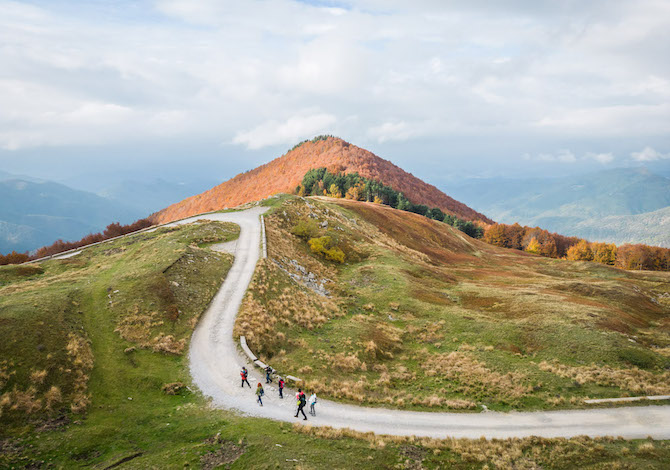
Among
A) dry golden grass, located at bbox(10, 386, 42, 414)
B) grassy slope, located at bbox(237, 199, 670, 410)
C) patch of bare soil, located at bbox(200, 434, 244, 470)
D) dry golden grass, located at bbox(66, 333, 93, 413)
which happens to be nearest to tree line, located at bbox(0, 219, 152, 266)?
grassy slope, located at bbox(237, 199, 670, 410)

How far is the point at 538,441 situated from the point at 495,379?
21.8ft

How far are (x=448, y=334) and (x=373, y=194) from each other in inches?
4545

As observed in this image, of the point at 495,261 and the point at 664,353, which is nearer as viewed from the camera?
the point at 664,353

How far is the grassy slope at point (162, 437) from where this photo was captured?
16297 mm

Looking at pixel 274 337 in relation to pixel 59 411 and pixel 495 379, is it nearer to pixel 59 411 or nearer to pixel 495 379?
pixel 59 411

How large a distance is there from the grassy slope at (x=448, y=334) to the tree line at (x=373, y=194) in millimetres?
88760

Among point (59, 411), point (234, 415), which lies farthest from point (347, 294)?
point (59, 411)

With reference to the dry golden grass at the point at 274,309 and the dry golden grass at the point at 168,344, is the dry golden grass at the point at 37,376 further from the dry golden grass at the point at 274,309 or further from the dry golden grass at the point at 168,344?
the dry golden grass at the point at 274,309

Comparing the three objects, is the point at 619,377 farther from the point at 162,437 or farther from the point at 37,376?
the point at 37,376

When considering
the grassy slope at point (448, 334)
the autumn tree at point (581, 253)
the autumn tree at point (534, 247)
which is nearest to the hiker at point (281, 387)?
the grassy slope at point (448, 334)

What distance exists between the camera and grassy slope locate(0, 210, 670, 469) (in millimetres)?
16297

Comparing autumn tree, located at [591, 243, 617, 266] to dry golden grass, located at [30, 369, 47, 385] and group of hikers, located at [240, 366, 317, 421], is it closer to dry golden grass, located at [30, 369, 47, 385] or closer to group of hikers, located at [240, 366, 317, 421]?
group of hikers, located at [240, 366, 317, 421]

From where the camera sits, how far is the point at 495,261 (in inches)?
3428

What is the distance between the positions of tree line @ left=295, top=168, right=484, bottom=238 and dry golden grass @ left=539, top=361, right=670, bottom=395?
116 metres
